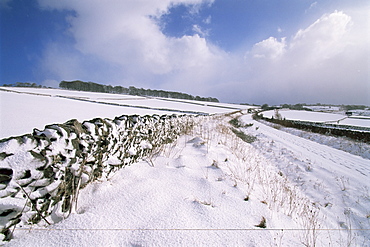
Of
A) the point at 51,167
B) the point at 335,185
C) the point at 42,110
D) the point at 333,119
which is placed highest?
the point at 42,110

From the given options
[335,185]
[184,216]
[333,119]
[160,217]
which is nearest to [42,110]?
[160,217]

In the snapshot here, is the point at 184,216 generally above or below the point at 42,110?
below

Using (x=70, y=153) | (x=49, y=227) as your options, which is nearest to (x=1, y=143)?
(x=70, y=153)

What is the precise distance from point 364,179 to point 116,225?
7874mm

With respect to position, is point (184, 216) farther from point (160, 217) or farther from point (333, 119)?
point (333, 119)

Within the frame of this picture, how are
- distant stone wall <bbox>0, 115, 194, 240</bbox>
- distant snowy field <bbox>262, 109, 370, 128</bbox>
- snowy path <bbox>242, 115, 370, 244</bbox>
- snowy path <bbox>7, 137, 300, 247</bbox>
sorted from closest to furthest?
distant stone wall <bbox>0, 115, 194, 240</bbox>, snowy path <bbox>7, 137, 300, 247</bbox>, snowy path <bbox>242, 115, 370, 244</bbox>, distant snowy field <bbox>262, 109, 370, 128</bbox>

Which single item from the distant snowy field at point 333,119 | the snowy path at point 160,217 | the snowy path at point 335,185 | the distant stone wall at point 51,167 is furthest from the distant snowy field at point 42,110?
the distant snowy field at point 333,119

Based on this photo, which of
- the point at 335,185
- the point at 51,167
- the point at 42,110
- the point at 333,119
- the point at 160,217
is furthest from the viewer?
the point at 333,119

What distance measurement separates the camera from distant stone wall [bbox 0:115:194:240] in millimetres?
1188

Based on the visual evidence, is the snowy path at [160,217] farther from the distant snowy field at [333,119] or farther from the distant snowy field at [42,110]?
the distant snowy field at [333,119]

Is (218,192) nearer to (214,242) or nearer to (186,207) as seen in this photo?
(186,207)

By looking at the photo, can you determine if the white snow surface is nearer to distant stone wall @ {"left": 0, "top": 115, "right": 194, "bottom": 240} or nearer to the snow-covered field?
the snow-covered field

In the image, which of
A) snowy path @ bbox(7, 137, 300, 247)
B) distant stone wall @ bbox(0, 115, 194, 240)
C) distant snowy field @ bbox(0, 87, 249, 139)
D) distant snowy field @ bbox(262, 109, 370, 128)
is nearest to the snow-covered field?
snowy path @ bbox(7, 137, 300, 247)

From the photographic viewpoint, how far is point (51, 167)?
1459mm
